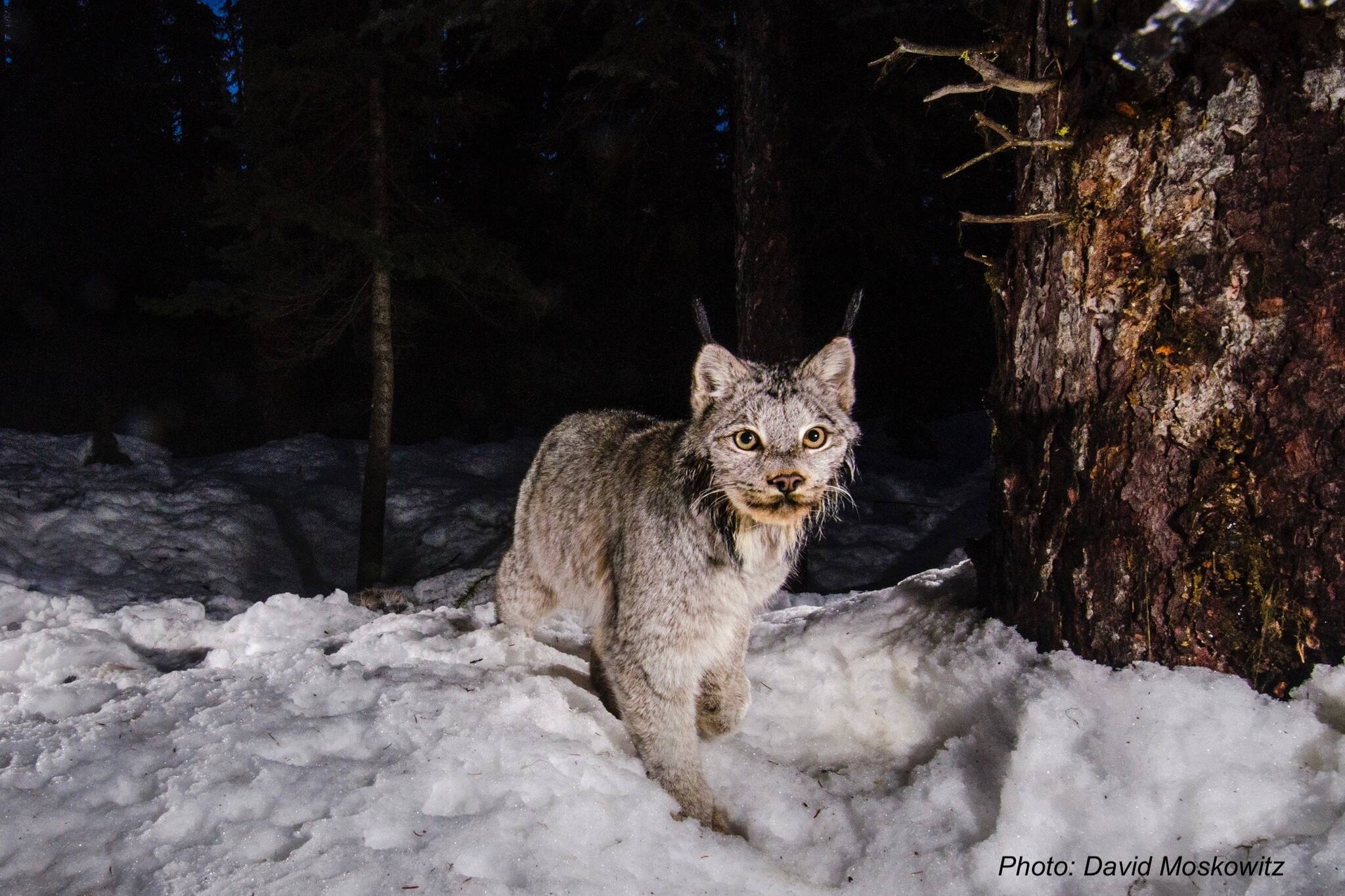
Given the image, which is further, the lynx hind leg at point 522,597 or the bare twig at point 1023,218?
the lynx hind leg at point 522,597

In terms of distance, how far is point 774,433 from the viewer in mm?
3359

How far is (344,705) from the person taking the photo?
315cm

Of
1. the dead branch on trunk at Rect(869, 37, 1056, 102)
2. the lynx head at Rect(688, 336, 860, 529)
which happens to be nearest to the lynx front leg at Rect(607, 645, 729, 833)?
the lynx head at Rect(688, 336, 860, 529)

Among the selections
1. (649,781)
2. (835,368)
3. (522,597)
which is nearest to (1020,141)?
(835,368)

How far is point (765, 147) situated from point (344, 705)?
6.53 m

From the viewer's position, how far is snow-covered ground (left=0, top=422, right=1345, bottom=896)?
2.28m

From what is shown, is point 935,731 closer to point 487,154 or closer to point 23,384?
point 487,154

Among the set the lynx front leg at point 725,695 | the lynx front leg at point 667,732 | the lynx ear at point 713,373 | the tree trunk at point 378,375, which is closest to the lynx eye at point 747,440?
the lynx ear at point 713,373

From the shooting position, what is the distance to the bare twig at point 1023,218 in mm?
3068

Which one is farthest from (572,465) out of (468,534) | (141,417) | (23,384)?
(23,384)

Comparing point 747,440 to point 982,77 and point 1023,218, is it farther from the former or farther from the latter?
point 982,77

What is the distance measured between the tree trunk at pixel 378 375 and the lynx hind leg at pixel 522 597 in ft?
18.3

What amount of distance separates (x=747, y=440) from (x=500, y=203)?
34.0 ft

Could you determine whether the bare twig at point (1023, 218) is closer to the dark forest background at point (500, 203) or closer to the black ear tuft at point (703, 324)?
the black ear tuft at point (703, 324)
